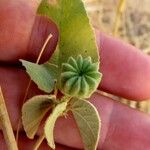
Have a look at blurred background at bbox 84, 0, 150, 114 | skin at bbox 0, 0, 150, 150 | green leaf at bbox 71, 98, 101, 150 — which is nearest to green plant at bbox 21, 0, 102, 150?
green leaf at bbox 71, 98, 101, 150

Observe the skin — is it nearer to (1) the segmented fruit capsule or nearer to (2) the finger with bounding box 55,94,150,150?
(2) the finger with bounding box 55,94,150,150

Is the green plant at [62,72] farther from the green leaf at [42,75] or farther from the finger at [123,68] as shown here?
Result: the finger at [123,68]

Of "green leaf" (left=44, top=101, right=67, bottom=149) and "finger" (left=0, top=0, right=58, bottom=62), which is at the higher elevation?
"finger" (left=0, top=0, right=58, bottom=62)

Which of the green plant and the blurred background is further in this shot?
the blurred background

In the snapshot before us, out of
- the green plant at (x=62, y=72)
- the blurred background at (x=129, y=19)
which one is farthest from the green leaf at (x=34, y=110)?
the blurred background at (x=129, y=19)

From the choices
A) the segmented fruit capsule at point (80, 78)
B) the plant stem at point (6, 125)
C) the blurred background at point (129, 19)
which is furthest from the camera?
the blurred background at point (129, 19)
